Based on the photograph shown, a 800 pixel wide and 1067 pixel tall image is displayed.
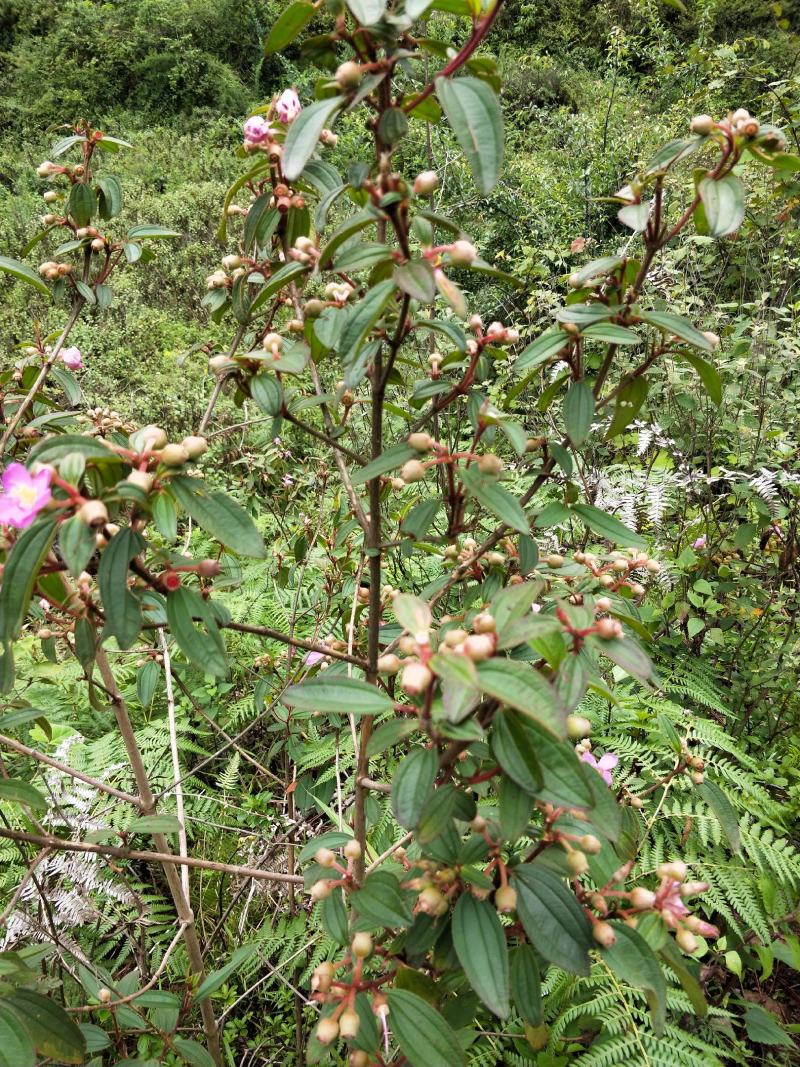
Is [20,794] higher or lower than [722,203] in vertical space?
lower

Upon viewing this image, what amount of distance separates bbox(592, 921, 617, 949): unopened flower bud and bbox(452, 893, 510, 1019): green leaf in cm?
8

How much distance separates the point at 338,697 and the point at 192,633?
0.52 ft

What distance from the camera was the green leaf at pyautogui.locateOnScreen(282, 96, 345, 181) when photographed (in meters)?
0.60

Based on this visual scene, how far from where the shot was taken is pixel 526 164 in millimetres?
5695

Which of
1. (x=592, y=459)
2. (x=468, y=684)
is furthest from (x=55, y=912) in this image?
(x=592, y=459)

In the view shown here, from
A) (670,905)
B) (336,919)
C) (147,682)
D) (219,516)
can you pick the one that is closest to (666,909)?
(670,905)

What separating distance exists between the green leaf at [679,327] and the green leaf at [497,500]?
0.29 m

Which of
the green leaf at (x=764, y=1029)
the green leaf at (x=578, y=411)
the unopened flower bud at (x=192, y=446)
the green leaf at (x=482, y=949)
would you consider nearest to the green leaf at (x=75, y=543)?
the unopened flower bud at (x=192, y=446)

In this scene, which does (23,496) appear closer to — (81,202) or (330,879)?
(330,879)

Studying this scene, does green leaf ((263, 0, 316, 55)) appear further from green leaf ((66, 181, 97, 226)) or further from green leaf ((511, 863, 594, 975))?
green leaf ((511, 863, 594, 975))

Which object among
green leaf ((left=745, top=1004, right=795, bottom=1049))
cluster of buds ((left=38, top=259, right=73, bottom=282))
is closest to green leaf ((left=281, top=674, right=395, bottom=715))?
cluster of buds ((left=38, top=259, right=73, bottom=282))

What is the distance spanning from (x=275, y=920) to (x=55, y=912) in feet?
1.61

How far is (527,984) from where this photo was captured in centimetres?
65

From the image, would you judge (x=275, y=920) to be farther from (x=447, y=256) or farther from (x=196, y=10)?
(x=196, y=10)
